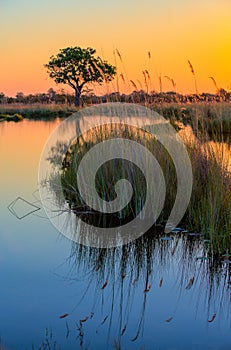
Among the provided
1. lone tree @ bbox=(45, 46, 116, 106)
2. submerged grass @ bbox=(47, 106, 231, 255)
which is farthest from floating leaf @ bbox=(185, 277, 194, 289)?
lone tree @ bbox=(45, 46, 116, 106)

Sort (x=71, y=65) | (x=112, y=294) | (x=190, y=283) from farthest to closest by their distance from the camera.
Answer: (x=71, y=65) → (x=190, y=283) → (x=112, y=294)

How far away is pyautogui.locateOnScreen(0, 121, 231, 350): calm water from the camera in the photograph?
2984 mm

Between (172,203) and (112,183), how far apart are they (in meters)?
0.73

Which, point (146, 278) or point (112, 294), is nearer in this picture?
point (112, 294)

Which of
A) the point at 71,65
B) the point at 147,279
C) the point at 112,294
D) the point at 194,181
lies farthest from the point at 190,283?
the point at 71,65

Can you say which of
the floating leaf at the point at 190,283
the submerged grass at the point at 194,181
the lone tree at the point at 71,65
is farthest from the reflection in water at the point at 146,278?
the lone tree at the point at 71,65

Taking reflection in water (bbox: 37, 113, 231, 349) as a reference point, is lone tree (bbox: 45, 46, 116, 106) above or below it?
above

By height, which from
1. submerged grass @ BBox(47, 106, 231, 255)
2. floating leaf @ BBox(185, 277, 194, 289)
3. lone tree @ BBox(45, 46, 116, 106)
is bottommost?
floating leaf @ BBox(185, 277, 194, 289)

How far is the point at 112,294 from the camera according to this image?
3516 millimetres

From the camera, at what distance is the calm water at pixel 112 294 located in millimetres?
2984

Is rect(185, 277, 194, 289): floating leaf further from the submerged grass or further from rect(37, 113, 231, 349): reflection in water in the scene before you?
the submerged grass

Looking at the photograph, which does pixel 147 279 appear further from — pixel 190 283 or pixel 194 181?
pixel 194 181

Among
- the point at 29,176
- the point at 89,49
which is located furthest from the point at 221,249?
the point at 89,49

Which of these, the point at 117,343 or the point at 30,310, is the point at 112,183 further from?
the point at 117,343
